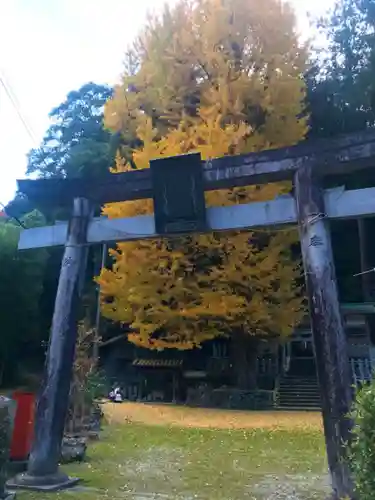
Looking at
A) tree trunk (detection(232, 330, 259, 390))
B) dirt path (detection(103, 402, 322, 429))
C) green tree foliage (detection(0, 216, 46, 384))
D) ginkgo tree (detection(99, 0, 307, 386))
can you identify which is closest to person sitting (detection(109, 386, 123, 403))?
dirt path (detection(103, 402, 322, 429))

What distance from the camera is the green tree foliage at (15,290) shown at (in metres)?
23.1

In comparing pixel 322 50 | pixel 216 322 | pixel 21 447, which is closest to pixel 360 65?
pixel 322 50

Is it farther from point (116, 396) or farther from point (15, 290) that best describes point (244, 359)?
point (15, 290)

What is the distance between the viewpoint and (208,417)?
17.3 metres

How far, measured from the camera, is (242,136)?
1831cm

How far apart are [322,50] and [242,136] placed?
9.29 metres

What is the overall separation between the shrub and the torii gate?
188 centimetres

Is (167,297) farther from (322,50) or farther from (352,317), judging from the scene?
(322,50)

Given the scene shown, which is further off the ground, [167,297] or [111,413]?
[167,297]

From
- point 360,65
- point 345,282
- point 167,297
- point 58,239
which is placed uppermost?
point 360,65

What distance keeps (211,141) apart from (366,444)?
14.3 m

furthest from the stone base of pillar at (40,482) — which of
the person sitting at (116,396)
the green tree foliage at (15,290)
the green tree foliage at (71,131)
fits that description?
the green tree foliage at (71,131)

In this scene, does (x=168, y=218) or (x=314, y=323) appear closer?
Answer: (x=314, y=323)

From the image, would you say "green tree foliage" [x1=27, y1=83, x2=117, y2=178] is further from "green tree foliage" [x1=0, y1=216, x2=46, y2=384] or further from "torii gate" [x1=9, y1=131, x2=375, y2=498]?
"torii gate" [x1=9, y1=131, x2=375, y2=498]
